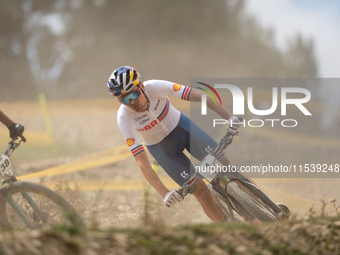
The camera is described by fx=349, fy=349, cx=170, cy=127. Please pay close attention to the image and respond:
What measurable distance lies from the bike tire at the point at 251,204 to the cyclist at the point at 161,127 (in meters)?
0.38

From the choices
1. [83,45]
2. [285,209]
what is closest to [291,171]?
[285,209]

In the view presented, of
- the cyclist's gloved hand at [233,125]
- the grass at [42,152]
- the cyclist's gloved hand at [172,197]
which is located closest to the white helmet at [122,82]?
the cyclist's gloved hand at [233,125]

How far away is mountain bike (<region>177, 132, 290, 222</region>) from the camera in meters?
4.15

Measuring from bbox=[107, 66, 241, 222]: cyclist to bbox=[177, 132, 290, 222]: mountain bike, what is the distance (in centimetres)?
16

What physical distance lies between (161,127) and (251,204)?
1.59 metres

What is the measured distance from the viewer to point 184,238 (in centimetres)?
238

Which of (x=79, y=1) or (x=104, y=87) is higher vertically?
(x=79, y=1)

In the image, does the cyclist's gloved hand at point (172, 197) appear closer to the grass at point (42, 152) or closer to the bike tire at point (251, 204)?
the bike tire at point (251, 204)

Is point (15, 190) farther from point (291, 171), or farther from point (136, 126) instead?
point (291, 171)

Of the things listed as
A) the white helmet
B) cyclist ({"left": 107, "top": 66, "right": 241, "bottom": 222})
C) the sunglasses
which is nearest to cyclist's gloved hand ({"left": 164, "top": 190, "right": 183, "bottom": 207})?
cyclist ({"left": 107, "top": 66, "right": 241, "bottom": 222})

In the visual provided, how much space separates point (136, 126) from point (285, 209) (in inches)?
86.0

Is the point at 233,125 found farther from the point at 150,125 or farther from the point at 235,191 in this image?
the point at 150,125

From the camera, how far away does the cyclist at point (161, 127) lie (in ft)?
14.0

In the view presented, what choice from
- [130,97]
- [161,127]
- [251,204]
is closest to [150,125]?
[161,127]
